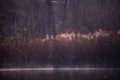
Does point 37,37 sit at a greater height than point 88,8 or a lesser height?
lesser

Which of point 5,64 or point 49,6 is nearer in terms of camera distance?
point 5,64

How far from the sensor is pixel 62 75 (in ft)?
32.7

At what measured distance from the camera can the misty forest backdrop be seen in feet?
37.1

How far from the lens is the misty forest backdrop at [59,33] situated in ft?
37.1

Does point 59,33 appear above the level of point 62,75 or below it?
above

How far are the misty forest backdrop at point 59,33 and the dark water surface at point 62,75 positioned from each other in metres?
0.61

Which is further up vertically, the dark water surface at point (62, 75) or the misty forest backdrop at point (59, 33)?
the misty forest backdrop at point (59, 33)

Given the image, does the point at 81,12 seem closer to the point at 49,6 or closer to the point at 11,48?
the point at 49,6

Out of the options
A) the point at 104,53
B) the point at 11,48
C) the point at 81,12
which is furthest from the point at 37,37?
the point at 81,12

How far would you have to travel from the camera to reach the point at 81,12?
16.4m

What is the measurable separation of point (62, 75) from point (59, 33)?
3975 millimetres

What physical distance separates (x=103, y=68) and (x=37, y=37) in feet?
10.8

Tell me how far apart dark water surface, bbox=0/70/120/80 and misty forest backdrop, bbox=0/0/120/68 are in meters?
0.61

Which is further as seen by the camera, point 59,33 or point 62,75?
point 59,33
